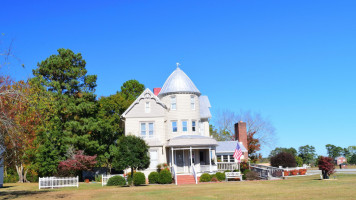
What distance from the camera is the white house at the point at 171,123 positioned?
41188 millimetres

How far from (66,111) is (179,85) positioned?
1332cm

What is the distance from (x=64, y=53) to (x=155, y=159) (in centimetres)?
1639

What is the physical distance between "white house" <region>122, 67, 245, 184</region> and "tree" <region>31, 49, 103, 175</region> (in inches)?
180

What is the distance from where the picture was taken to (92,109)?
4191 centimetres

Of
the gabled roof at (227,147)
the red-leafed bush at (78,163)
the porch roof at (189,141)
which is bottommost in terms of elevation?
the red-leafed bush at (78,163)

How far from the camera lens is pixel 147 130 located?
41.9 m

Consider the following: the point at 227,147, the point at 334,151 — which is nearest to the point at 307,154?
the point at 334,151

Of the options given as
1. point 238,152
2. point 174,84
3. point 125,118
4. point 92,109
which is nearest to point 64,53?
point 92,109

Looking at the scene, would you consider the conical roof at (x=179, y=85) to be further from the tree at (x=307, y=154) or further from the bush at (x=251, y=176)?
the tree at (x=307, y=154)

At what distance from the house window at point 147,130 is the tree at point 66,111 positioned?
525 cm

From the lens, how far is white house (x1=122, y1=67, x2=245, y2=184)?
41.2 meters

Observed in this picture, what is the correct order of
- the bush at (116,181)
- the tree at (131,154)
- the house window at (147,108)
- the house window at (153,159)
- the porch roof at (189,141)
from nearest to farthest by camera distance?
1. the tree at (131,154)
2. the bush at (116,181)
3. the porch roof at (189,141)
4. the house window at (153,159)
5. the house window at (147,108)

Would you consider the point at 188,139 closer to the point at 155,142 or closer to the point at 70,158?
the point at 155,142

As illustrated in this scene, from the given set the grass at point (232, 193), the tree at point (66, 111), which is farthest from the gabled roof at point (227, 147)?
the grass at point (232, 193)
